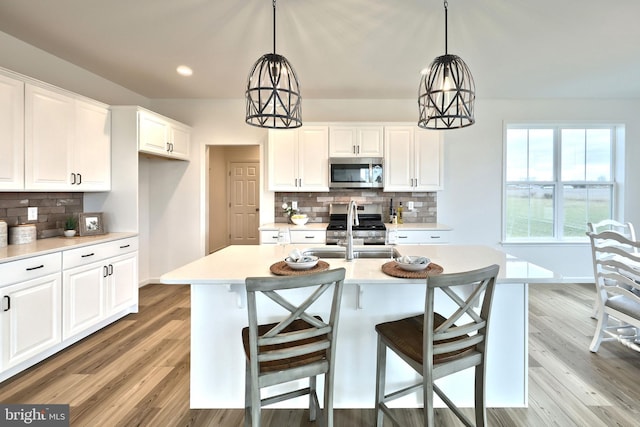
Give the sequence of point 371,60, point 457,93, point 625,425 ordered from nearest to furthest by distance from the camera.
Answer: point 457,93
point 625,425
point 371,60

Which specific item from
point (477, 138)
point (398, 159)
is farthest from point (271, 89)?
point (477, 138)

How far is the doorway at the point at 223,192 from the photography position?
265 inches

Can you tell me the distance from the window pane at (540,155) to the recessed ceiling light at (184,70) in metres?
4.69

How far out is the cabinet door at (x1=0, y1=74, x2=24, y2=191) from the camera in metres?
2.33

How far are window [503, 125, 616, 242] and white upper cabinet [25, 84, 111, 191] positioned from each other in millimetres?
5198

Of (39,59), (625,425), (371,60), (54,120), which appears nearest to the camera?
(625,425)

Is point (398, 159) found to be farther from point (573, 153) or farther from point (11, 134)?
point (11, 134)

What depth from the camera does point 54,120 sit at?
2.74 meters

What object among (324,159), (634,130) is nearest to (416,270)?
(324,159)

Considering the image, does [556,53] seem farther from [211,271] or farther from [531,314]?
[211,271]

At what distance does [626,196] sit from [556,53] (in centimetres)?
285

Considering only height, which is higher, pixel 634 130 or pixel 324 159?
pixel 634 130

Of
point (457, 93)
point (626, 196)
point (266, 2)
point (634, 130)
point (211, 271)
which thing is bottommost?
point (211, 271)

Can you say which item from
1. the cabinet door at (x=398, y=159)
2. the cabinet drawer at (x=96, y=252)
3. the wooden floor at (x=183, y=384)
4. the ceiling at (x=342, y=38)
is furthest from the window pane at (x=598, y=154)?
the cabinet drawer at (x=96, y=252)
